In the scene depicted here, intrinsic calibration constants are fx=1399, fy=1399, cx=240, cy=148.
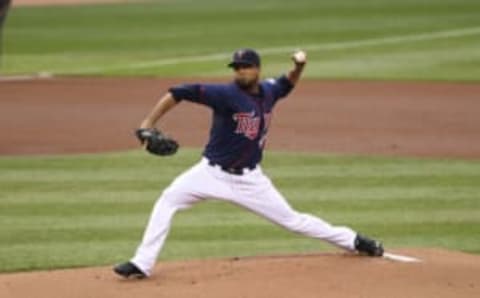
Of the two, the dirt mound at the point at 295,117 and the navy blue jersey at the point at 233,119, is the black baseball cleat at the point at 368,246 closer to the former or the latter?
the navy blue jersey at the point at 233,119

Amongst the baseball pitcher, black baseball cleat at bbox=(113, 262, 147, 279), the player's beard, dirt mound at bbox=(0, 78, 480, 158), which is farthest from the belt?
dirt mound at bbox=(0, 78, 480, 158)

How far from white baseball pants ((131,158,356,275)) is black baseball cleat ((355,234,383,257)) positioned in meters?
0.40

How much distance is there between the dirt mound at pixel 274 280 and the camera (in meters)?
9.63

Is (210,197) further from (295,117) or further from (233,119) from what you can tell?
(295,117)

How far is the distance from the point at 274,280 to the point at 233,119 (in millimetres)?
1185

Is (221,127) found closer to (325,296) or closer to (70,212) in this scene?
(325,296)

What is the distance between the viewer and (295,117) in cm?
1991

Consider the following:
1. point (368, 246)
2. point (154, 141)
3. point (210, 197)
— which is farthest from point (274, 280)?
point (154, 141)

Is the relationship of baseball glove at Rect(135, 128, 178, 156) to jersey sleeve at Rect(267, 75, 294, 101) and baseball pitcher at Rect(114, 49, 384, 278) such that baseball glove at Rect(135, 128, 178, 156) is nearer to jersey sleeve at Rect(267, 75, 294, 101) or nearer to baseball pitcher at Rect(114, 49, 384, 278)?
baseball pitcher at Rect(114, 49, 384, 278)

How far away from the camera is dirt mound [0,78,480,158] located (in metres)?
17.5

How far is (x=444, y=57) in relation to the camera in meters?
27.4

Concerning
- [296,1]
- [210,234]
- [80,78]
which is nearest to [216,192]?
[210,234]

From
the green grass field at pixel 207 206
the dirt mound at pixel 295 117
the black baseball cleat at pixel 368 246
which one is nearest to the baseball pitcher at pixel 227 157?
the black baseball cleat at pixel 368 246

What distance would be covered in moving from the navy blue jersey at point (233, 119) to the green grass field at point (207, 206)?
5.22ft
